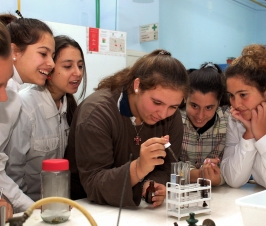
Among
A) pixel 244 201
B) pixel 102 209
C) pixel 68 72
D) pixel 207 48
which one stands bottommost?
pixel 102 209

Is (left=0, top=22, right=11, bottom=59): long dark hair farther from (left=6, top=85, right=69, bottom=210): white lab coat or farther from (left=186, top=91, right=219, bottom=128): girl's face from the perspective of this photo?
(left=186, top=91, right=219, bottom=128): girl's face

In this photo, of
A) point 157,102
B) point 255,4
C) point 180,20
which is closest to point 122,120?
point 157,102

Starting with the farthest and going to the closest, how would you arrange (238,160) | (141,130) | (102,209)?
(238,160)
(141,130)
(102,209)

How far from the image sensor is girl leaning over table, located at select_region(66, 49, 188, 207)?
1259mm

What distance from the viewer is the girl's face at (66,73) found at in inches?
68.7

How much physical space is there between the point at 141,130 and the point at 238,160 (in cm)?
53

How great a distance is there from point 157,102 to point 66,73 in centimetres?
63

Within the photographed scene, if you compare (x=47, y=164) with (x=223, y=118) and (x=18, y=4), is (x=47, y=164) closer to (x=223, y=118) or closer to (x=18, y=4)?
(x=223, y=118)

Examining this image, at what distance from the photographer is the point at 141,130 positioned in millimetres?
1438

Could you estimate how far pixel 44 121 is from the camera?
1.66 m

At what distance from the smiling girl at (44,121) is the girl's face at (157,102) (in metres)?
0.51

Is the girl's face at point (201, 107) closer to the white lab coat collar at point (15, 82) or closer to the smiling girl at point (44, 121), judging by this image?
the smiling girl at point (44, 121)

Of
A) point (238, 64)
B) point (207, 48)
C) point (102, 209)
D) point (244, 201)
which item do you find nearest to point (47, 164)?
point (102, 209)

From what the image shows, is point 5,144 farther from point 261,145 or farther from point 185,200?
point 261,145
